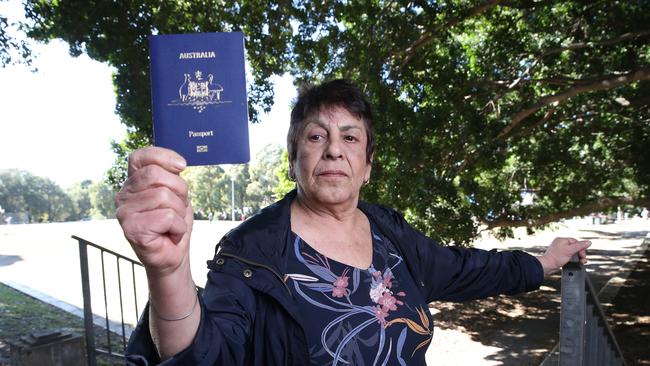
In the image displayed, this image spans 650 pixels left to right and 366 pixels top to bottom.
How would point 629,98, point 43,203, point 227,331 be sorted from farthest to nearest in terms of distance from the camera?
point 43,203, point 629,98, point 227,331

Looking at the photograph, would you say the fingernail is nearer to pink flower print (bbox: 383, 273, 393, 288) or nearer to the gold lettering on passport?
pink flower print (bbox: 383, 273, 393, 288)

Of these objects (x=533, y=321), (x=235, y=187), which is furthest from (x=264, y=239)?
(x=235, y=187)

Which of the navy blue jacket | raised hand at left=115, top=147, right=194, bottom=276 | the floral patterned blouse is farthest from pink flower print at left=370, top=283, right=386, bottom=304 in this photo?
raised hand at left=115, top=147, right=194, bottom=276

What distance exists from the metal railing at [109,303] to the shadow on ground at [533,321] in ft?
16.4

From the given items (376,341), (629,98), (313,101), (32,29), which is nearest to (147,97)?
(32,29)

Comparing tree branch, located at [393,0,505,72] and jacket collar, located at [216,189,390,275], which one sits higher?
tree branch, located at [393,0,505,72]

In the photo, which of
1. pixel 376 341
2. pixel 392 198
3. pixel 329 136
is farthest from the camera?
pixel 392 198

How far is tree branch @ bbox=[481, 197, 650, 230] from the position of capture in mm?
7613

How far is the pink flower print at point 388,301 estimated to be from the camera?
5.36 feet

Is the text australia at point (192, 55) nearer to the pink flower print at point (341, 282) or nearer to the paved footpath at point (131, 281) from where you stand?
the pink flower print at point (341, 282)

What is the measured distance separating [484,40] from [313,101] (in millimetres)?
6861

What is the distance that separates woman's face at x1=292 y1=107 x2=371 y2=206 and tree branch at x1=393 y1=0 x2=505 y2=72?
5.07m

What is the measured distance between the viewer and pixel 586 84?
6352 millimetres

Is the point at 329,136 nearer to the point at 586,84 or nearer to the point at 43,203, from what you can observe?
the point at 586,84
